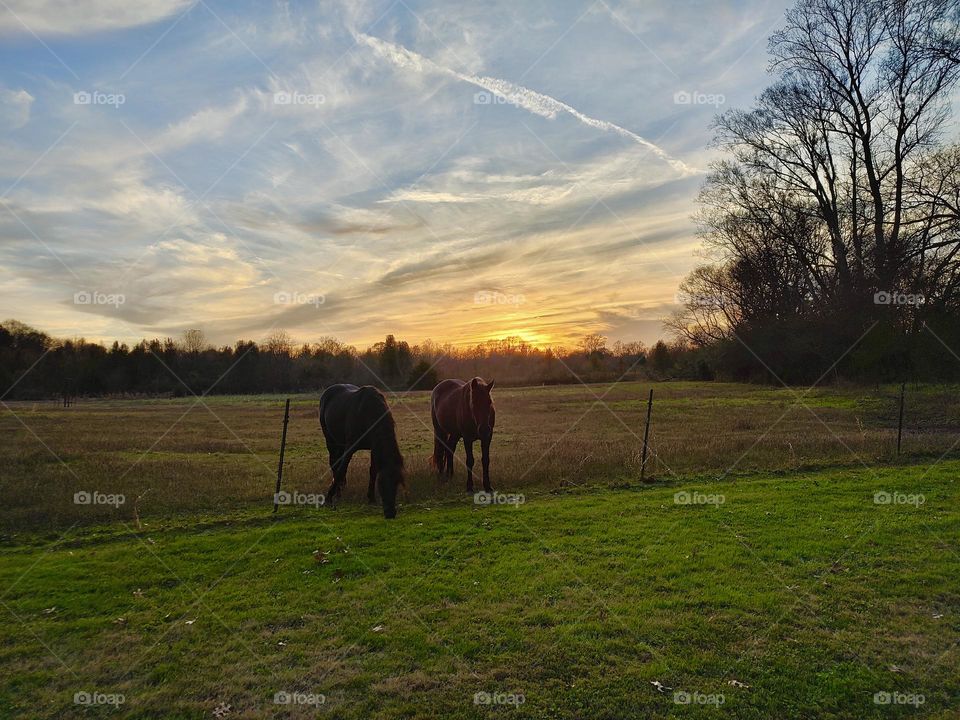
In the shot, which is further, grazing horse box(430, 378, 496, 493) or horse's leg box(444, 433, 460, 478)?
horse's leg box(444, 433, 460, 478)

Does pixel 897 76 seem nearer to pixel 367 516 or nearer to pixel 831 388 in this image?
pixel 831 388

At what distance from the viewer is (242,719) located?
3656 millimetres

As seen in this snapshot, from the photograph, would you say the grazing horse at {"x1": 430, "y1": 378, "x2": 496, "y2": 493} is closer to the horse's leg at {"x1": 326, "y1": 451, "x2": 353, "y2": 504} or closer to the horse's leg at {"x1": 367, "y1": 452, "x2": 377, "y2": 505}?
the horse's leg at {"x1": 367, "y1": 452, "x2": 377, "y2": 505}

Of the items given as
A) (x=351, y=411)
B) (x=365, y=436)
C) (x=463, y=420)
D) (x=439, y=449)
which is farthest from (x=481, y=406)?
(x=351, y=411)

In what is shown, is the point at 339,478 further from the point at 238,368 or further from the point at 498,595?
the point at 238,368

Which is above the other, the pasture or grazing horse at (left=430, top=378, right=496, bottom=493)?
grazing horse at (left=430, top=378, right=496, bottom=493)

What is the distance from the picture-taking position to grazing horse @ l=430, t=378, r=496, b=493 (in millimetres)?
10508

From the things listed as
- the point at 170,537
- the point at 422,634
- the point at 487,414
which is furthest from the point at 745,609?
the point at 170,537

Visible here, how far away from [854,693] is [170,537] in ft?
27.5

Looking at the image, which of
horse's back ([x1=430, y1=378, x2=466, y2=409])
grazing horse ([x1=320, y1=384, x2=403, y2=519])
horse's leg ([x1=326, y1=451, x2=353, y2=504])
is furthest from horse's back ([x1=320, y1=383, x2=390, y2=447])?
horse's back ([x1=430, y1=378, x2=466, y2=409])

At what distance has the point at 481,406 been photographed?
10.6 m

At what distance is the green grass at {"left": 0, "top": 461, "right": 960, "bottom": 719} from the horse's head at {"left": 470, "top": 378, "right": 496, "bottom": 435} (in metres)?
2.31

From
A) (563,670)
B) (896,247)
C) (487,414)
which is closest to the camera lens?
(563,670)

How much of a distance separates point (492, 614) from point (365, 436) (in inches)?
195
